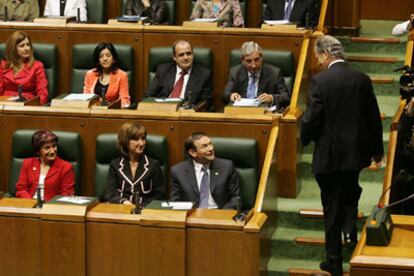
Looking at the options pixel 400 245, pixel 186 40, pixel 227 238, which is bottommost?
pixel 227 238

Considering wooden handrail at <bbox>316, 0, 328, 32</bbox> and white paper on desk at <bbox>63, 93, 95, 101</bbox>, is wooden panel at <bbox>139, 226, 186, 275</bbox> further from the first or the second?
wooden handrail at <bbox>316, 0, 328, 32</bbox>

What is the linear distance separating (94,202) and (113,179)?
0.88 ft

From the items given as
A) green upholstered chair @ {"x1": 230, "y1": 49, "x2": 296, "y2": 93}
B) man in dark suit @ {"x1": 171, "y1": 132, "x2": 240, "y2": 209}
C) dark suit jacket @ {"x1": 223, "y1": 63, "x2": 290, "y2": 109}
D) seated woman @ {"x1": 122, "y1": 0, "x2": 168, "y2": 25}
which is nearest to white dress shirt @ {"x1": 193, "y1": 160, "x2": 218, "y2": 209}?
man in dark suit @ {"x1": 171, "y1": 132, "x2": 240, "y2": 209}

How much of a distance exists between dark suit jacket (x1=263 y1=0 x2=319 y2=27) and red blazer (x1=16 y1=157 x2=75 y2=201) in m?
1.36

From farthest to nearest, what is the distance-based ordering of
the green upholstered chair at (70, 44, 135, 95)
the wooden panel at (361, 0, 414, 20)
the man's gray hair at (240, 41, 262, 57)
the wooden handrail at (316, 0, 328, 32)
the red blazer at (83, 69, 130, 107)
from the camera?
the wooden panel at (361, 0, 414, 20)
the wooden handrail at (316, 0, 328, 32)
the green upholstered chair at (70, 44, 135, 95)
the red blazer at (83, 69, 130, 107)
the man's gray hair at (240, 41, 262, 57)

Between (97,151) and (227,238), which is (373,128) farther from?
(97,151)

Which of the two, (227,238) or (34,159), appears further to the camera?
(34,159)

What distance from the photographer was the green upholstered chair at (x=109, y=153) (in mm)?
3500

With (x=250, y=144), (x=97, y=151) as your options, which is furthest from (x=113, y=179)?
(x=250, y=144)

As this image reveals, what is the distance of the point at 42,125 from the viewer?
3646 mm

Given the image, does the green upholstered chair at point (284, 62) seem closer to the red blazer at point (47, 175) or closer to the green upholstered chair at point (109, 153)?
the green upholstered chair at point (109, 153)

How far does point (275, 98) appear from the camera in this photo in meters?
3.76

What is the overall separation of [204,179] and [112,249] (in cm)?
43

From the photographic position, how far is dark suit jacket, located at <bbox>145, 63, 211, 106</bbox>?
400 centimetres
